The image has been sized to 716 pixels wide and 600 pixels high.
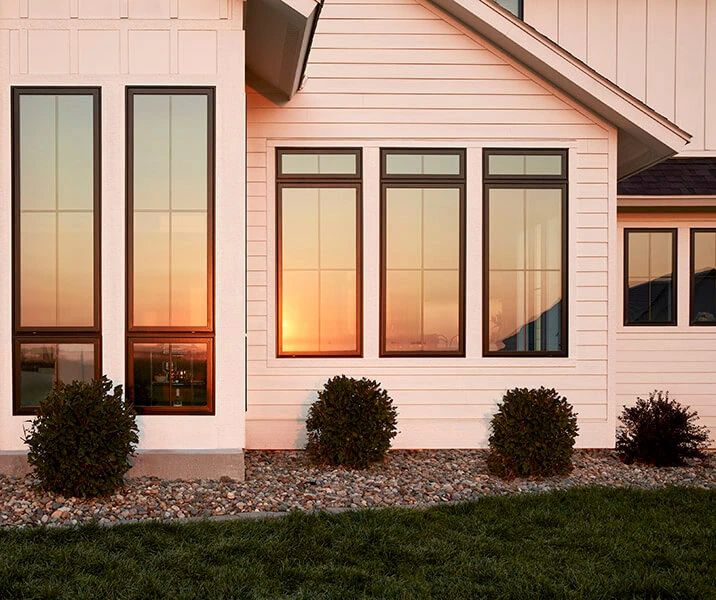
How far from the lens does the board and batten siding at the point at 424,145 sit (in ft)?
24.9

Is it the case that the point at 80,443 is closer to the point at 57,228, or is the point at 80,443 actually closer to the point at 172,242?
the point at 172,242

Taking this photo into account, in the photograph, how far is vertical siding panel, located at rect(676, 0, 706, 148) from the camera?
32.6ft

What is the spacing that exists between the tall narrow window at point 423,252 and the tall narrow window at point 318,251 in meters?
0.34

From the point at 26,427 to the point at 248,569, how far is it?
3.00 meters

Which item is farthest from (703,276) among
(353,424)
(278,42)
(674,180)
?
(278,42)

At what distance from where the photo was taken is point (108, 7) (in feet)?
19.5

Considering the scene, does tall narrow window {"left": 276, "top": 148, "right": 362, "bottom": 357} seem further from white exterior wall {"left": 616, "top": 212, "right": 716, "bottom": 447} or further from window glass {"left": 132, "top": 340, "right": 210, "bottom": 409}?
white exterior wall {"left": 616, "top": 212, "right": 716, "bottom": 447}

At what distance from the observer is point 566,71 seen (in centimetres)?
707

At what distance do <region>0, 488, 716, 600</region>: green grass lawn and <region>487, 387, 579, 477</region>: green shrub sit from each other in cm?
117

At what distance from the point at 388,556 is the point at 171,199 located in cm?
350

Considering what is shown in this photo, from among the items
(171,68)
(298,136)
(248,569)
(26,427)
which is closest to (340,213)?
(298,136)

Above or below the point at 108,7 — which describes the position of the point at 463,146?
below

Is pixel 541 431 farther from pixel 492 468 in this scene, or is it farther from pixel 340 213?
pixel 340 213

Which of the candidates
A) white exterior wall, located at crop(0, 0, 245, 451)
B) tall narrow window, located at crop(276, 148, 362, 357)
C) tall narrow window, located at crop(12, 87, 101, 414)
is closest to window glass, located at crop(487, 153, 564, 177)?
tall narrow window, located at crop(276, 148, 362, 357)
